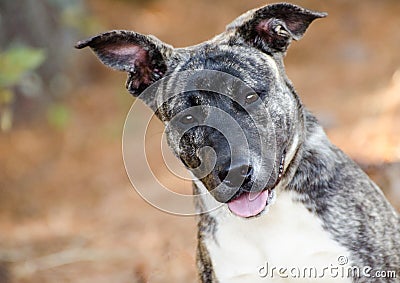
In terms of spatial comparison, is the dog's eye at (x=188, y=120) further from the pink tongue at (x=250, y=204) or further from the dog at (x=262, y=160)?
the pink tongue at (x=250, y=204)

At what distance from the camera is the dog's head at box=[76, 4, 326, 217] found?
14.0ft

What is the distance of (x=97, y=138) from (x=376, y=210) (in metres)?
6.02

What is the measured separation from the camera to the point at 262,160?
4270 mm

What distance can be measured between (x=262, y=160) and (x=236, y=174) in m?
0.20

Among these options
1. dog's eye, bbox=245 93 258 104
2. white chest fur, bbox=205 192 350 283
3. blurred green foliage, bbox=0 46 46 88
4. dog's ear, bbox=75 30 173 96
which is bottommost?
white chest fur, bbox=205 192 350 283

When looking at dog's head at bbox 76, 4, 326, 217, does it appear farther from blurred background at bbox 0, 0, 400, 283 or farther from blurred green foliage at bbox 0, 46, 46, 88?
blurred background at bbox 0, 0, 400, 283

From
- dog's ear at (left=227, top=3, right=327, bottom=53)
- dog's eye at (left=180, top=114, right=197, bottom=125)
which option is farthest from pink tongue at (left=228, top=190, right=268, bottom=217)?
dog's ear at (left=227, top=3, right=327, bottom=53)

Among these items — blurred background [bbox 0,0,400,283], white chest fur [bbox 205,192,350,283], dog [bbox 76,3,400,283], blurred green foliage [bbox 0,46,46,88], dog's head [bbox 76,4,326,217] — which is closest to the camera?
dog's head [bbox 76,4,326,217]

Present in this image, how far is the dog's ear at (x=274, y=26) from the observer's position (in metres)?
4.55

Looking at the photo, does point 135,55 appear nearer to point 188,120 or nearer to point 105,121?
point 188,120

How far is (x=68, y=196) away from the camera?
902 centimetres

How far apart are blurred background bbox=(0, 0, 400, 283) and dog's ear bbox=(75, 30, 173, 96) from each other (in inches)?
60.9

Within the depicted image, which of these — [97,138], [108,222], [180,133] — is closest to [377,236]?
[180,133]

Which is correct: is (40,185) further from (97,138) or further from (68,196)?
(97,138)
